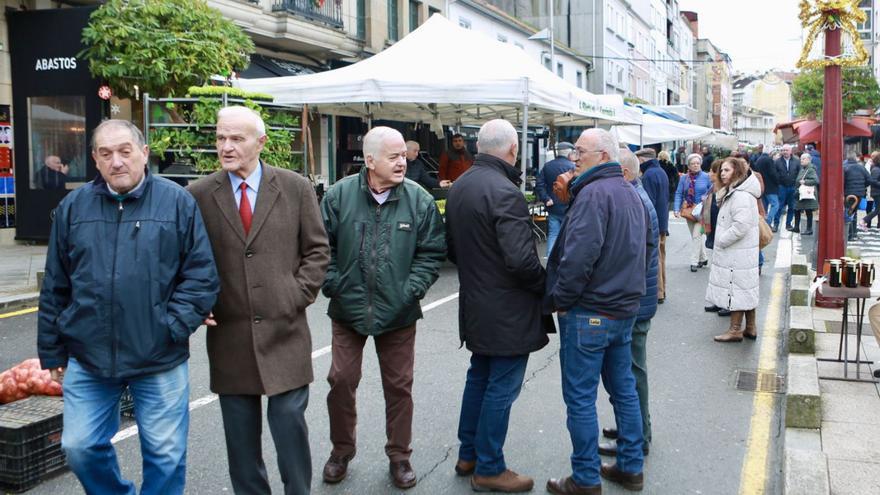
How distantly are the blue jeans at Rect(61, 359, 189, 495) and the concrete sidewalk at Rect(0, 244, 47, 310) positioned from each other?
670cm

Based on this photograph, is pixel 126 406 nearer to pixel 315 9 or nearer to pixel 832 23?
pixel 832 23

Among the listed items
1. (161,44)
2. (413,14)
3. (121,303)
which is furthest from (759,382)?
(413,14)

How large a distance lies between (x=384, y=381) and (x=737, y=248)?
4.62 m

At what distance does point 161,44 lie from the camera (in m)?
12.4

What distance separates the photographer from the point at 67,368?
3402 mm

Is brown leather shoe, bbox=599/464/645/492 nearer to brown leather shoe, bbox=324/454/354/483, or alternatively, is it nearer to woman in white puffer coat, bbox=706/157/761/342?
brown leather shoe, bbox=324/454/354/483

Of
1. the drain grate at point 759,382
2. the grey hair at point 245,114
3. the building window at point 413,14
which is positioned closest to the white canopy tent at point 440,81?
the drain grate at point 759,382

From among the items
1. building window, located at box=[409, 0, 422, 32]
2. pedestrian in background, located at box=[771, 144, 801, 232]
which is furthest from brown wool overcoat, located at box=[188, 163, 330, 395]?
building window, located at box=[409, 0, 422, 32]

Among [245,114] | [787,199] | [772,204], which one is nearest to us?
[245,114]

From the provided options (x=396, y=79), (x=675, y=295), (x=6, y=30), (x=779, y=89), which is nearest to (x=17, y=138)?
(x=6, y=30)

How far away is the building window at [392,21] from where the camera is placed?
25.2 meters

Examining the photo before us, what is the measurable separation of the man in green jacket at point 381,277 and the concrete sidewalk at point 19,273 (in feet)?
21.3

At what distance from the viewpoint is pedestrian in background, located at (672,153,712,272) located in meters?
12.4

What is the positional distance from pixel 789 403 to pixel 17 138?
44.8 ft
